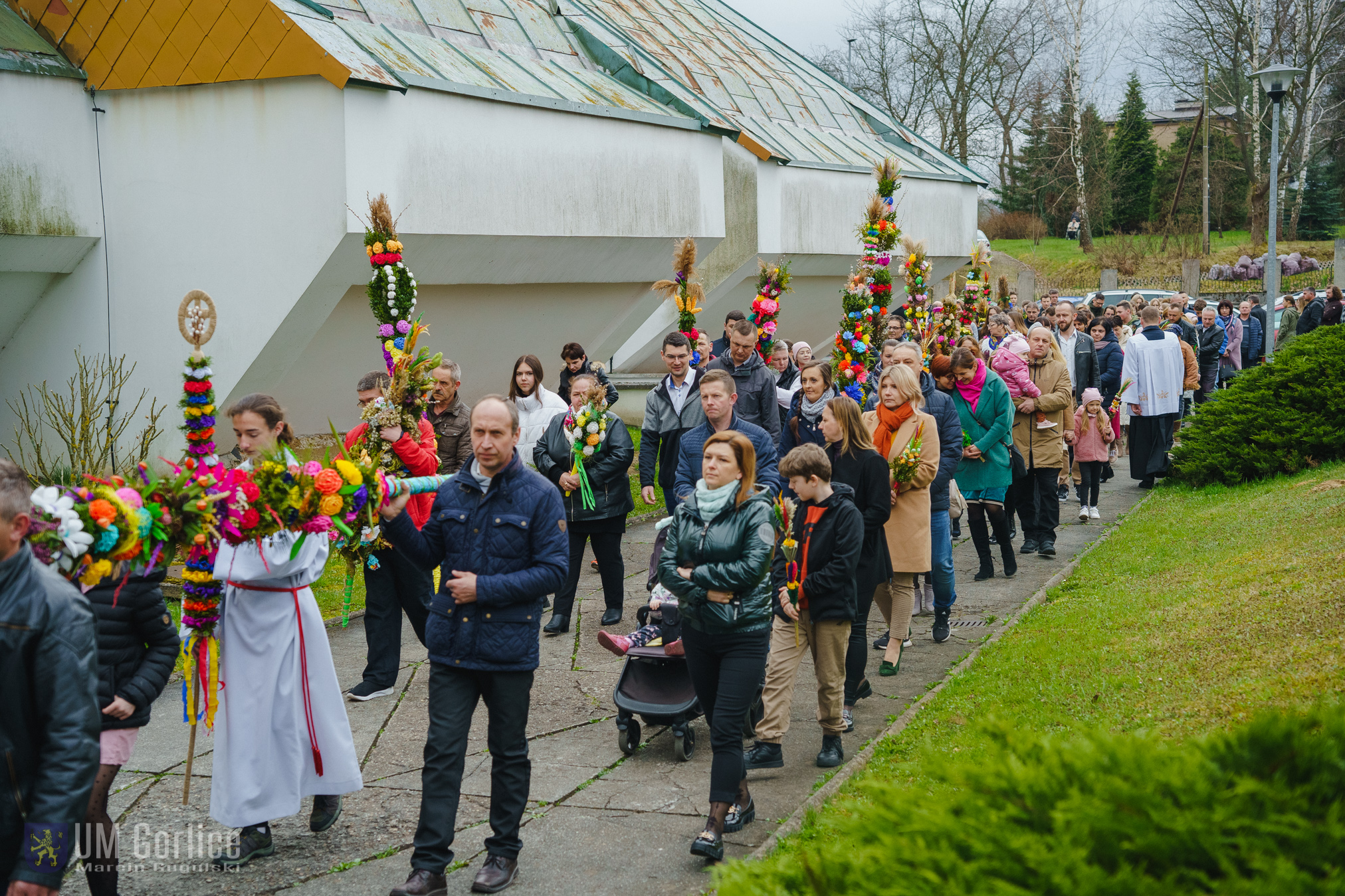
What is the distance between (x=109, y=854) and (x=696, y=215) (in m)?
12.5

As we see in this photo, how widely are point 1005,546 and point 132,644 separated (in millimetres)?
7589

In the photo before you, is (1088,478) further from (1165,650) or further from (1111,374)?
(1165,650)

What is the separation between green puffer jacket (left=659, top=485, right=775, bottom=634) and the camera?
16.3ft

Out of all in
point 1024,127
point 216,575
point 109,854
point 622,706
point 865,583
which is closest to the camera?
point 109,854

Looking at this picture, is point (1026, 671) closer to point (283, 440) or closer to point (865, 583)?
point (865, 583)

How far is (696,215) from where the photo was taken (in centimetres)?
1562

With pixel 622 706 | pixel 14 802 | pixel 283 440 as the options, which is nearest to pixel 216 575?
pixel 283 440

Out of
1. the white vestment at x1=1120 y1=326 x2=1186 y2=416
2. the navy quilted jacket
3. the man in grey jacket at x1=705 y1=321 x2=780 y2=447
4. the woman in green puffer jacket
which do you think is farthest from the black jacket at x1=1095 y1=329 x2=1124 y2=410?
the navy quilted jacket

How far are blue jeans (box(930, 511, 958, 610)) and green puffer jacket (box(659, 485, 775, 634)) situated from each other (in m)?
3.41

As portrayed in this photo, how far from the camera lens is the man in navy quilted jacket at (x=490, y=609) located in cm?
456

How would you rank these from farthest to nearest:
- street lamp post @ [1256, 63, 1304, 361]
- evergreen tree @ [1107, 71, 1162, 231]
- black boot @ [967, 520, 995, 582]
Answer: evergreen tree @ [1107, 71, 1162, 231], street lamp post @ [1256, 63, 1304, 361], black boot @ [967, 520, 995, 582]

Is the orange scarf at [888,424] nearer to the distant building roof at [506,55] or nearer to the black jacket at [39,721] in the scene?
the black jacket at [39,721]

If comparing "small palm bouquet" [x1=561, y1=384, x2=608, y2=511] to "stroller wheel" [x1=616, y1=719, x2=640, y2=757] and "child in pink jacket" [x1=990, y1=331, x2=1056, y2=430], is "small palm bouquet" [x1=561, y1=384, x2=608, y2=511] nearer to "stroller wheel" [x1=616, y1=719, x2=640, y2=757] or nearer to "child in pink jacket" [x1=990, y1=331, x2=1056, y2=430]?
"stroller wheel" [x1=616, y1=719, x2=640, y2=757]

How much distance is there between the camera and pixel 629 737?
618cm
